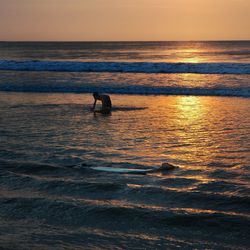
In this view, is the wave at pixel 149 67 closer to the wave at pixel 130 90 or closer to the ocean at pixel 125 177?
the wave at pixel 130 90

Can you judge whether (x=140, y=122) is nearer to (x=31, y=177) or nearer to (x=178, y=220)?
(x=31, y=177)

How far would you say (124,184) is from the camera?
7496 millimetres

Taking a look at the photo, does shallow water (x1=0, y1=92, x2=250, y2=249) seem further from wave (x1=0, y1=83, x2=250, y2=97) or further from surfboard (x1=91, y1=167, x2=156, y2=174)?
wave (x1=0, y1=83, x2=250, y2=97)

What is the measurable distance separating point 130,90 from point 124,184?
53.5 feet

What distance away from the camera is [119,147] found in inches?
402

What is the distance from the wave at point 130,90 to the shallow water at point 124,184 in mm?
8046

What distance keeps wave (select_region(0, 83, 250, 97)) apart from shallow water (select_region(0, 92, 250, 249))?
805cm

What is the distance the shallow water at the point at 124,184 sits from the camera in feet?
18.6

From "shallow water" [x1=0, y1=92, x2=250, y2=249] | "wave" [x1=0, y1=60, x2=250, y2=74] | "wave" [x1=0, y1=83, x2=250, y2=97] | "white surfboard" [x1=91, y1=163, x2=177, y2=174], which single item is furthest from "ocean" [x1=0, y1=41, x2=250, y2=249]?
"wave" [x1=0, y1=60, x2=250, y2=74]

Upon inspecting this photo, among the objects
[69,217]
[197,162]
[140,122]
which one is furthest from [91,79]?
[69,217]

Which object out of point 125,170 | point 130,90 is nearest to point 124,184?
point 125,170

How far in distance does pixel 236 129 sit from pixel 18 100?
1001 cm

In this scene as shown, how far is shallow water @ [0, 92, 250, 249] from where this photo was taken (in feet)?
18.6

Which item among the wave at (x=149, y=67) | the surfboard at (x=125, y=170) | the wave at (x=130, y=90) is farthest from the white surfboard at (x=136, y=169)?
the wave at (x=149, y=67)
